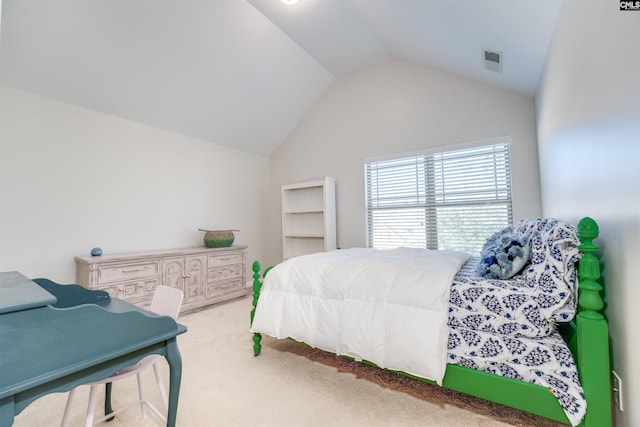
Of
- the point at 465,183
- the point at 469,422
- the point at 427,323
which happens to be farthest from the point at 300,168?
the point at 469,422

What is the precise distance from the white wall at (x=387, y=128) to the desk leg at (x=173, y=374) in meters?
3.18

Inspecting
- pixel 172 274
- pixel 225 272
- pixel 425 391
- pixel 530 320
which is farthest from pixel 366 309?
pixel 225 272

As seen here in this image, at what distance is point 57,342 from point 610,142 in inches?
87.7

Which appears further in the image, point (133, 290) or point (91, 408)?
point (133, 290)

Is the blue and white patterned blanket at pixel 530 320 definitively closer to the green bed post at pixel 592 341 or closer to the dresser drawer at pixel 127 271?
the green bed post at pixel 592 341

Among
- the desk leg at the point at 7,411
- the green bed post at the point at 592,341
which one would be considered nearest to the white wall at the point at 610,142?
the green bed post at the point at 592,341

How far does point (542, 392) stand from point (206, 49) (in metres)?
3.96

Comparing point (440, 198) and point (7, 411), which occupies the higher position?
point (440, 198)

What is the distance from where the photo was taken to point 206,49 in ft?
10.0

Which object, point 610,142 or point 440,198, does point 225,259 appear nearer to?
point 440,198

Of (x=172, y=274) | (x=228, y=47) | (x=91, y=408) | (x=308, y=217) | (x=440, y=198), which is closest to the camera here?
(x=91, y=408)

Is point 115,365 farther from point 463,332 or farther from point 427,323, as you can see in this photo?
point 463,332

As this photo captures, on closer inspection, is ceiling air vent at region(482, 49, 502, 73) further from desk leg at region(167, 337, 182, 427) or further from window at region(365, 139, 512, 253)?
desk leg at region(167, 337, 182, 427)

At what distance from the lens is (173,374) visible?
3.91 ft
